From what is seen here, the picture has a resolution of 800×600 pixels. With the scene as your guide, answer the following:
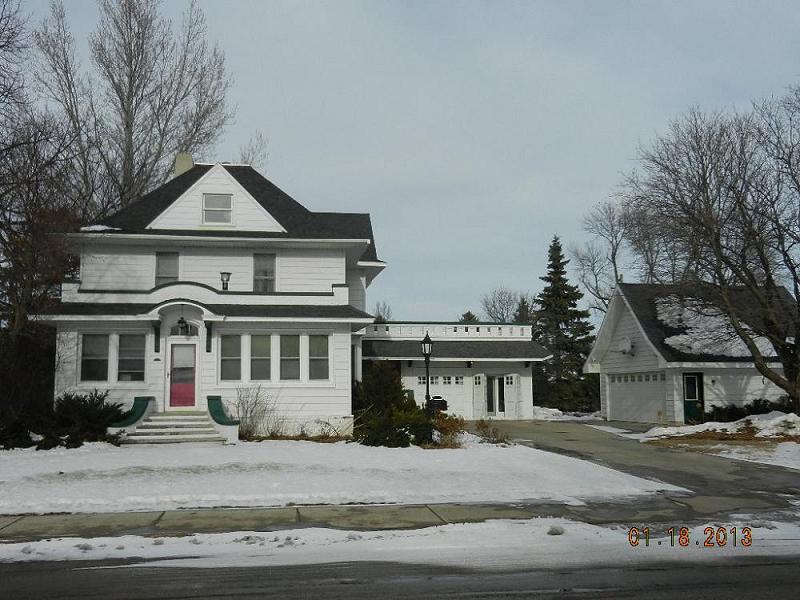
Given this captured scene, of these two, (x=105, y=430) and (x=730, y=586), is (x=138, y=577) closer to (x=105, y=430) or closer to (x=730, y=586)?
(x=730, y=586)

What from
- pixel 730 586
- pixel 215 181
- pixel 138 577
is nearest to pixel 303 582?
pixel 138 577

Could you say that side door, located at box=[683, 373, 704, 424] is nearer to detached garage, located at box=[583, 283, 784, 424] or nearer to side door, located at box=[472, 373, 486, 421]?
detached garage, located at box=[583, 283, 784, 424]

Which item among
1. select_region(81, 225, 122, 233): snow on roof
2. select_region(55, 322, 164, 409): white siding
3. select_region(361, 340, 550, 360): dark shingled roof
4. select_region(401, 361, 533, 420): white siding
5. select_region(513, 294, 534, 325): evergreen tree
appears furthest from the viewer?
select_region(513, 294, 534, 325): evergreen tree

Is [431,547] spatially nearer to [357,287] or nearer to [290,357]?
[290,357]

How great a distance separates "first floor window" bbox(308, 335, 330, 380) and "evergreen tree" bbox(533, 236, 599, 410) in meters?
25.5

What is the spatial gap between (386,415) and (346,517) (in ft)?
27.8

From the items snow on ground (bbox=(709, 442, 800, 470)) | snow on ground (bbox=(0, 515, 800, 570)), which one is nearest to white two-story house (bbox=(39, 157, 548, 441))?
snow on ground (bbox=(0, 515, 800, 570))

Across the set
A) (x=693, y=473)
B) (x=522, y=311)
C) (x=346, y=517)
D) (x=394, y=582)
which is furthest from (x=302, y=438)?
(x=522, y=311)

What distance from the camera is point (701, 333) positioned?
95.8 ft

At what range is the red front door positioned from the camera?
20.6 m

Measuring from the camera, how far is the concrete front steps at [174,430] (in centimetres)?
1836

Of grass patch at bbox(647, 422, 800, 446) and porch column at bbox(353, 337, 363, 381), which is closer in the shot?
grass patch at bbox(647, 422, 800, 446)

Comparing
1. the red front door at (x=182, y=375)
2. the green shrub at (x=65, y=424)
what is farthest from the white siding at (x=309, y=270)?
the green shrub at (x=65, y=424)

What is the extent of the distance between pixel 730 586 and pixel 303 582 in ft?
13.9
